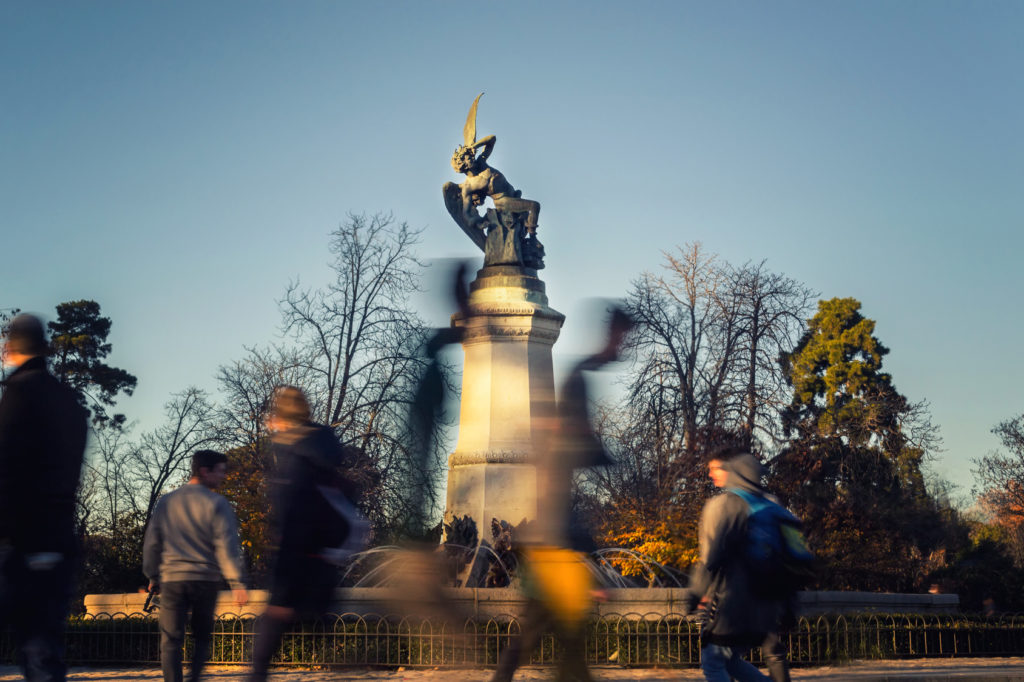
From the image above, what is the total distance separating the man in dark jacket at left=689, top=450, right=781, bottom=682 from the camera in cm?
623

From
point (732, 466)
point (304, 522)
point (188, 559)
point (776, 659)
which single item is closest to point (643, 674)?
point (776, 659)

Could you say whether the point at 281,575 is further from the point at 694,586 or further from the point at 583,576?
the point at 694,586

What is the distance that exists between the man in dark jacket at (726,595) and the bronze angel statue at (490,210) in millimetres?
11724

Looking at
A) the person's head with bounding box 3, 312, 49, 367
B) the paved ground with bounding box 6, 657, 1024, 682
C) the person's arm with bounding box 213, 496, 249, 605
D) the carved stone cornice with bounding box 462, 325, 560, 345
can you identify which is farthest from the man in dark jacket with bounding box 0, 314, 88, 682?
the carved stone cornice with bounding box 462, 325, 560, 345

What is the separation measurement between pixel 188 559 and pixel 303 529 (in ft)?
5.32

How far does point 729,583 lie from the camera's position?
20.6ft

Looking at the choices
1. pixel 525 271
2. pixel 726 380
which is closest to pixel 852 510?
pixel 726 380

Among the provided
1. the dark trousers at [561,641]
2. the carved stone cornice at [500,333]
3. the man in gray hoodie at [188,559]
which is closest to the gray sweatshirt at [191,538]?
the man in gray hoodie at [188,559]

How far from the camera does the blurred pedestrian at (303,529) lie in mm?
5789

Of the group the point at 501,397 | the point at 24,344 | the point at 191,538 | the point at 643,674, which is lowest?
the point at 643,674

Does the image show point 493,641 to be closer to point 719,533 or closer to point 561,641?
point 561,641

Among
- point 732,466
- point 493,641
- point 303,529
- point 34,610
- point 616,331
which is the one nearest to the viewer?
point 34,610

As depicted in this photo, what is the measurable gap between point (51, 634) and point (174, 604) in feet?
6.60

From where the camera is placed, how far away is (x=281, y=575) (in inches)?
228
